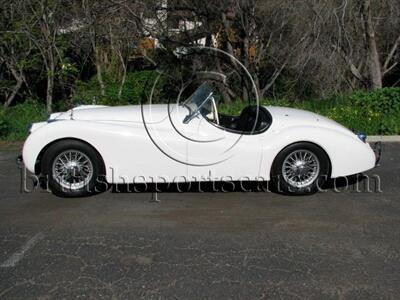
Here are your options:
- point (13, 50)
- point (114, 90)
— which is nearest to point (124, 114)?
point (13, 50)

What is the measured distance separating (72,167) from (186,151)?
129cm

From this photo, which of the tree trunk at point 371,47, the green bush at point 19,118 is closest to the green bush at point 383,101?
the tree trunk at point 371,47

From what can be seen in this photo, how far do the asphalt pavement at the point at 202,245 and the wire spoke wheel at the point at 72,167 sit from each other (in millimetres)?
255

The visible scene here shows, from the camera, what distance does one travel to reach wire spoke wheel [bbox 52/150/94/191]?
535 cm

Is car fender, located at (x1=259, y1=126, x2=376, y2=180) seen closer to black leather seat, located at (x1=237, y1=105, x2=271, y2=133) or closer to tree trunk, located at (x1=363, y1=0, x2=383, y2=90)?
black leather seat, located at (x1=237, y1=105, x2=271, y2=133)

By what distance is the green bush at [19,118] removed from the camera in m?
9.23

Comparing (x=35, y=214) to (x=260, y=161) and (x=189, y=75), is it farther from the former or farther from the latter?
(x=189, y=75)

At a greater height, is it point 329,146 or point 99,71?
point 99,71

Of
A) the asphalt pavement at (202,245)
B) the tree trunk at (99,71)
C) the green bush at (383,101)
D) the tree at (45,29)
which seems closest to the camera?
the asphalt pavement at (202,245)

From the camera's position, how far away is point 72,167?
5.36m

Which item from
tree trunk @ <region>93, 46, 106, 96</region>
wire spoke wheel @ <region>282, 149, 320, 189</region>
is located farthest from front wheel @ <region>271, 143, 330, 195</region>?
tree trunk @ <region>93, 46, 106, 96</region>

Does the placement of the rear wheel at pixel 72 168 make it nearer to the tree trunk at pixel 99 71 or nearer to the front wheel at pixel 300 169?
the front wheel at pixel 300 169

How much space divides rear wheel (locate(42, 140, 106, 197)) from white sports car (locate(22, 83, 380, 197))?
0.04ft

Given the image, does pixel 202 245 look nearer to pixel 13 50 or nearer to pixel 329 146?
pixel 329 146
